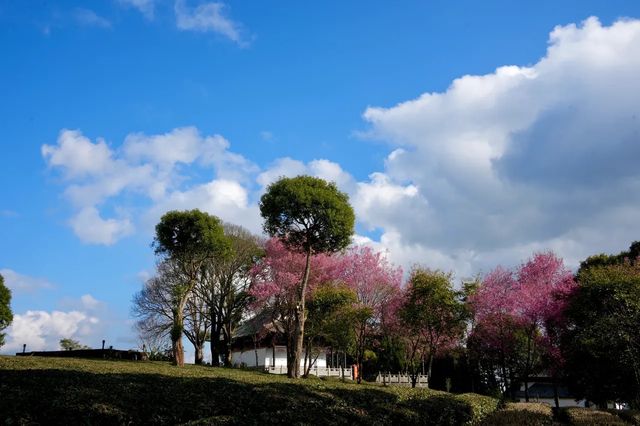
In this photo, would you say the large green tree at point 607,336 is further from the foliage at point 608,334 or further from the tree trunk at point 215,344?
the tree trunk at point 215,344

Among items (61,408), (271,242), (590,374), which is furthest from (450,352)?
(61,408)

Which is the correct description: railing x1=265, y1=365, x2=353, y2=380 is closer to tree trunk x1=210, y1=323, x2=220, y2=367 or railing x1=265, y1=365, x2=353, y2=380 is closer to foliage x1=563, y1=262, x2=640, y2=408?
tree trunk x1=210, y1=323, x2=220, y2=367

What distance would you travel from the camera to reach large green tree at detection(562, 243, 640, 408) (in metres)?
26.8

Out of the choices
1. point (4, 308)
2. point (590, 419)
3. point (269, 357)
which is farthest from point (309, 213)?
point (4, 308)

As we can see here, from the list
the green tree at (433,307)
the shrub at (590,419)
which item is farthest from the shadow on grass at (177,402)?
the green tree at (433,307)

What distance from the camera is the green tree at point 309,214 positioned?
110 ft

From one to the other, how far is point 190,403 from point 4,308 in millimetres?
40988

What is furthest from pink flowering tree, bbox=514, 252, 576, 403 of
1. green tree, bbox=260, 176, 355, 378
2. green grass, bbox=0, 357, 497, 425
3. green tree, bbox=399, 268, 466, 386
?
green grass, bbox=0, 357, 497, 425

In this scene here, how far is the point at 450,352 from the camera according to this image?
4694 cm

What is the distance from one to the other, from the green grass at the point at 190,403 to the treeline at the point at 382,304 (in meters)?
14.3

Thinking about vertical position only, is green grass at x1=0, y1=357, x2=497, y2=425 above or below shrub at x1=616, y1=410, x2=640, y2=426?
above

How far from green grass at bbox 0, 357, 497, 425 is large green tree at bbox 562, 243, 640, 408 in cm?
1266

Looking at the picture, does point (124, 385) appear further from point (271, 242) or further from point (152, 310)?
point (152, 310)

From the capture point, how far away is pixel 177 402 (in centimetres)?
1283
